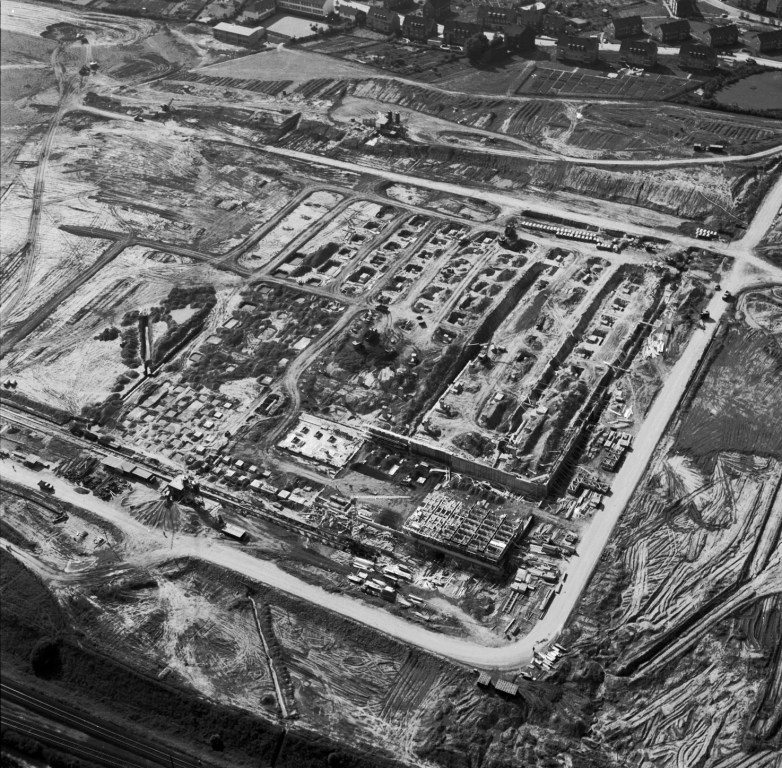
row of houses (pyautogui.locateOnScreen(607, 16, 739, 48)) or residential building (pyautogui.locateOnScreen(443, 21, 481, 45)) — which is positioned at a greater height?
row of houses (pyautogui.locateOnScreen(607, 16, 739, 48))

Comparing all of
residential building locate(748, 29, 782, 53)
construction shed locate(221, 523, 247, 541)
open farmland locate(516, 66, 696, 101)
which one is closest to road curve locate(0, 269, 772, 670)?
construction shed locate(221, 523, 247, 541)

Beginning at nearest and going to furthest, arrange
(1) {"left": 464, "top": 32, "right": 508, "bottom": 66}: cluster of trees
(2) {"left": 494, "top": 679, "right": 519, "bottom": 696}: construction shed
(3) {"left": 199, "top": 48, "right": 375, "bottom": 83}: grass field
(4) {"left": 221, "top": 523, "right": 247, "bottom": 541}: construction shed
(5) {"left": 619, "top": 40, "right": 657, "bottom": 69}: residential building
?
(2) {"left": 494, "top": 679, "right": 519, "bottom": 696}: construction shed < (4) {"left": 221, "top": 523, "right": 247, "bottom": 541}: construction shed < (5) {"left": 619, "top": 40, "right": 657, "bottom": 69}: residential building < (1) {"left": 464, "top": 32, "right": 508, "bottom": 66}: cluster of trees < (3) {"left": 199, "top": 48, "right": 375, "bottom": 83}: grass field

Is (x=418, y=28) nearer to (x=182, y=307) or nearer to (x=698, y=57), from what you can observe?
(x=698, y=57)

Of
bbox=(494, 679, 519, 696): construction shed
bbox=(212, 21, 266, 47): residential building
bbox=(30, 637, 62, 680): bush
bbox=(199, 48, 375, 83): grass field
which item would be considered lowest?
bbox=(30, 637, 62, 680): bush

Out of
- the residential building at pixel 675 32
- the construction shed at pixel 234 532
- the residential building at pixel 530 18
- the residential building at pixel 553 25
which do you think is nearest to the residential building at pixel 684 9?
the residential building at pixel 675 32

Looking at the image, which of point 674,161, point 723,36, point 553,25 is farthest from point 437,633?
point 553,25

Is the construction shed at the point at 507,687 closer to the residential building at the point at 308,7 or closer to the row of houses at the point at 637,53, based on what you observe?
the row of houses at the point at 637,53

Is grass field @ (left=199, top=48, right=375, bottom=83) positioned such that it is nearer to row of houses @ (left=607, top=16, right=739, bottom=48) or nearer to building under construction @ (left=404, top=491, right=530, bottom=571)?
row of houses @ (left=607, top=16, right=739, bottom=48)
